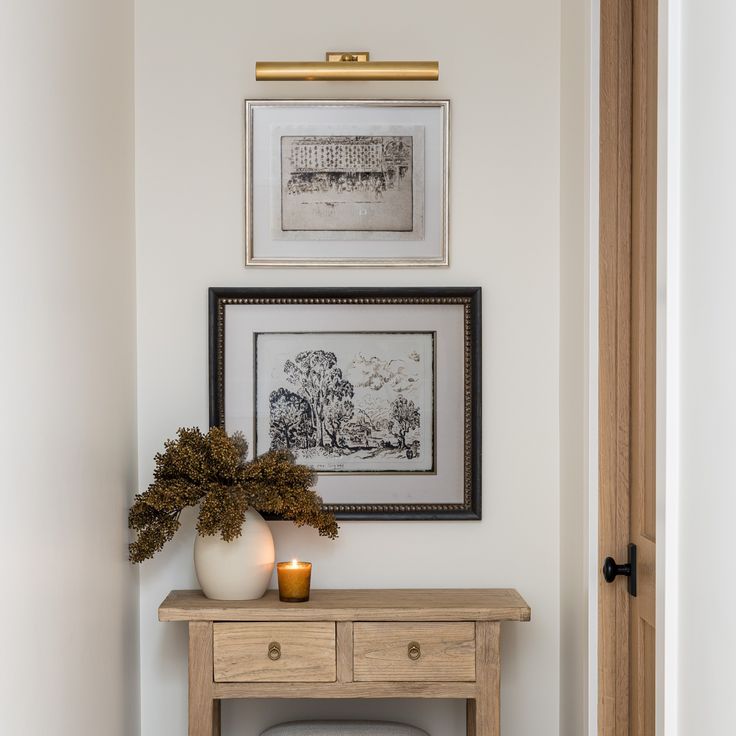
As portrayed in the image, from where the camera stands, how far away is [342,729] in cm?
226

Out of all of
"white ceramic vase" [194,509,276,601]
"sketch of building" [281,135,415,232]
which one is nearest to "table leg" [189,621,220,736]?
"white ceramic vase" [194,509,276,601]

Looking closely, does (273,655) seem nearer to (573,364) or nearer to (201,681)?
(201,681)

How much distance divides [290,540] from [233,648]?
375 mm

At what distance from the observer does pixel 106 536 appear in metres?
2.15

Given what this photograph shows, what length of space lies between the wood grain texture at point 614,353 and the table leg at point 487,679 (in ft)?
0.76

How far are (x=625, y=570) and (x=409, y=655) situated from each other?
0.53 m

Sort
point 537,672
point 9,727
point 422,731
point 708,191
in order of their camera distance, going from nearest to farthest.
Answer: point 708,191
point 9,727
point 422,731
point 537,672

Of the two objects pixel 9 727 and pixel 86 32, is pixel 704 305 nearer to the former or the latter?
pixel 9 727

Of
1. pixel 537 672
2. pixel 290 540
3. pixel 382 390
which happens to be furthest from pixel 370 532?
pixel 537 672

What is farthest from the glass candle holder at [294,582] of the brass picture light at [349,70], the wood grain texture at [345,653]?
the brass picture light at [349,70]

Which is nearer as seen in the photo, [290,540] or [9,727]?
[9,727]

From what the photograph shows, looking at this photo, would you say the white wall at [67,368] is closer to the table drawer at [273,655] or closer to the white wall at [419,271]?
the white wall at [419,271]

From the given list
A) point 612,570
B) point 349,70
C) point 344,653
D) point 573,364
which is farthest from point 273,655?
point 349,70

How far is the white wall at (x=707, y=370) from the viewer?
1297 mm
